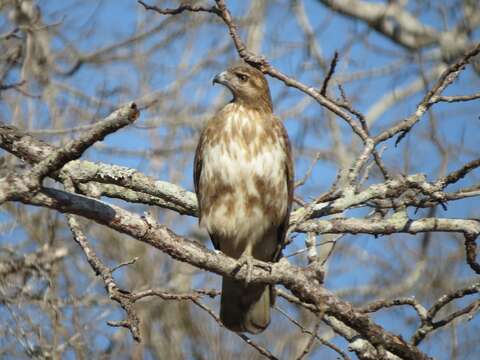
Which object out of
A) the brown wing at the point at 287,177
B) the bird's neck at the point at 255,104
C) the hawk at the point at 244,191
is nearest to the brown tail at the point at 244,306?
the hawk at the point at 244,191

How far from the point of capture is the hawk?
5.00 metres

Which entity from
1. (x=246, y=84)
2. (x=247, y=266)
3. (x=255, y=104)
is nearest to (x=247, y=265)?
(x=247, y=266)

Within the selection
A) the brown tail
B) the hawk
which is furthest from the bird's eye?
the brown tail

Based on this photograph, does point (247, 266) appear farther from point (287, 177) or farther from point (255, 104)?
point (255, 104)

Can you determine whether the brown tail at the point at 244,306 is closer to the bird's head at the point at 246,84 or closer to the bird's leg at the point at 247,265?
the bird's leg at the point at 247,265

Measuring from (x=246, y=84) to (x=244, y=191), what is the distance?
0.88 meters

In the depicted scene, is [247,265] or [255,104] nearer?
[247,265]

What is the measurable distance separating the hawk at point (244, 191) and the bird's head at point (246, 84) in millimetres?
182

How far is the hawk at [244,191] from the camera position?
16.4ft

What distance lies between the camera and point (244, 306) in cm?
501

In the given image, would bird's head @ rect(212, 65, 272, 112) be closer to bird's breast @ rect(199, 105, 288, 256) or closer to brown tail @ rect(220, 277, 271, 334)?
bird's breast @ rect(199, 105, 288, 256)

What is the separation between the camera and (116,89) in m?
7.13

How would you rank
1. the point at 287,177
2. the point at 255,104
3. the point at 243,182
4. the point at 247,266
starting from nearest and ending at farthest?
the point at 247,266 → the point at 243,182 → the point at 287,177 → the point at 255,104

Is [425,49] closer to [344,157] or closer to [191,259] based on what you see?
[344,157]
